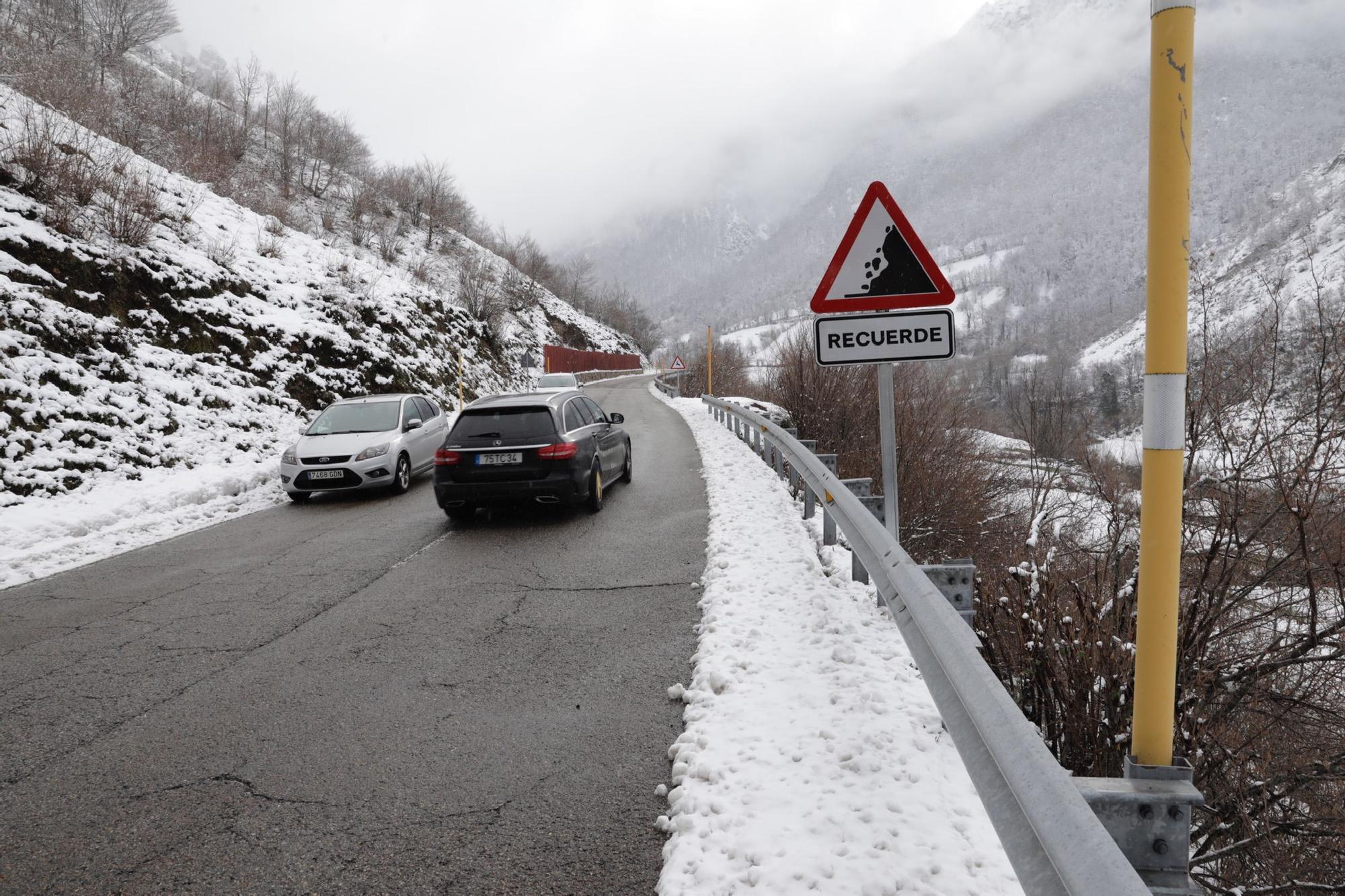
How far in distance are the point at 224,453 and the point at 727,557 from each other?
1125 cm

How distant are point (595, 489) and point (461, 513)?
1650 mm

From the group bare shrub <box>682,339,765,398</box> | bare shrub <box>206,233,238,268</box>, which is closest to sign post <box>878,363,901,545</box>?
bare shrub <box>206,233,238,268</box>

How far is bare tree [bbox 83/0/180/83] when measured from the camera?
1706 inches

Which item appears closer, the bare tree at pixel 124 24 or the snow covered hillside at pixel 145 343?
the snow covered hillside at pixel 145 343

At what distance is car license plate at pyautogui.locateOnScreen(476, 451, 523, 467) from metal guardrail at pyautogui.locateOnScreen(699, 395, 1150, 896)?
5.60 metres

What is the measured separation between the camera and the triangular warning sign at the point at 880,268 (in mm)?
4781

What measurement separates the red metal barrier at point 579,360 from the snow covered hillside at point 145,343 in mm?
23593

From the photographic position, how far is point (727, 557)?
262 inches

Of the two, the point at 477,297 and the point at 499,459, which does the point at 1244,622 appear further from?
the point at 477,297

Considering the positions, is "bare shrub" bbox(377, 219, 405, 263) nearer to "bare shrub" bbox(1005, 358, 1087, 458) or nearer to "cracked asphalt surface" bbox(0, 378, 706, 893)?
"bare shrub" bbox(1005, 358, 1087, 458)

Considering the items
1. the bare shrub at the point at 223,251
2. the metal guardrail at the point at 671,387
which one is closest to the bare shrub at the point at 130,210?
the bare shrub at the point at 223,251

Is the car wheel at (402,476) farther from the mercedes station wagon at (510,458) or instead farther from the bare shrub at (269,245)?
the bare shrub at (269,245)

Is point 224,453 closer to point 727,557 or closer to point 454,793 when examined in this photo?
point 727,557

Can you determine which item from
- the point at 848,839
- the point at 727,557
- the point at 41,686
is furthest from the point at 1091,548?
the point at 41,686
